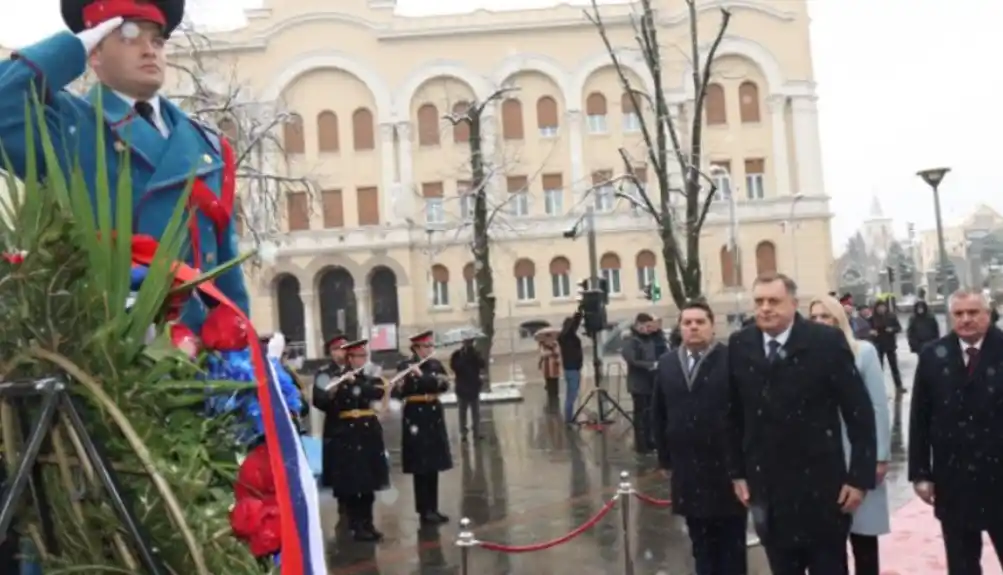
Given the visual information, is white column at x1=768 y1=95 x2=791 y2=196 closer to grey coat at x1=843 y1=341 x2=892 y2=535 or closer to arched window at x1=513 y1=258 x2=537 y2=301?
arched window at x1=513 y1=258 x2=537 y2=301

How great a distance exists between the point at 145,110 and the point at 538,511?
971 cm

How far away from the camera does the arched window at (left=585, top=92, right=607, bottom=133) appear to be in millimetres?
50719

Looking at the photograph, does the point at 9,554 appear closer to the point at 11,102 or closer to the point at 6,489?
the point at 6,489

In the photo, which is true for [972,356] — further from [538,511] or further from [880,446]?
[538,511]

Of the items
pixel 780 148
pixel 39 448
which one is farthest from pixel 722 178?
pixel 39 448

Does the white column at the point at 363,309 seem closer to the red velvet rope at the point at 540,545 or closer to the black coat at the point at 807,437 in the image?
→ the red velvet rope at the point at 540,545

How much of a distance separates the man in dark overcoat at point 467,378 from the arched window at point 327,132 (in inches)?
1294

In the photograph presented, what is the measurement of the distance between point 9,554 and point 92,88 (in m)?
1.16

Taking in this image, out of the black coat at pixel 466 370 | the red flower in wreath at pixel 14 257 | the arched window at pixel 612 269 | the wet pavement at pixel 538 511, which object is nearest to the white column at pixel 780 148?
the arched window at pixel 612 269

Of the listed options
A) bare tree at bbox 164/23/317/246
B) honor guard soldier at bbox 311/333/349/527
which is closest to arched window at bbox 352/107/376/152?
bare tree at bbox 164/23/317/246

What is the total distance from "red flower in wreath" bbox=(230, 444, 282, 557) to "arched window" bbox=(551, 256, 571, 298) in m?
49.2

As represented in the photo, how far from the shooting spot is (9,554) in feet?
7.32

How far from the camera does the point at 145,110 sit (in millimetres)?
2838

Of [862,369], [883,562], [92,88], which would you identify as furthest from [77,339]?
[883,562]
